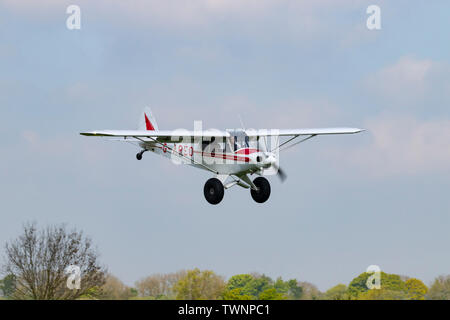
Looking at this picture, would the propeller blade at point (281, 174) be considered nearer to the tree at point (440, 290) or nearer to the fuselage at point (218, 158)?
the fuselage at point (218, 158)

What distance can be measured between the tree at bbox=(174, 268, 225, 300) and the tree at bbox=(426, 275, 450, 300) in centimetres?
1463

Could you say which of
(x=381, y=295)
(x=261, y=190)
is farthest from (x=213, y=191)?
(x=381, y=295)

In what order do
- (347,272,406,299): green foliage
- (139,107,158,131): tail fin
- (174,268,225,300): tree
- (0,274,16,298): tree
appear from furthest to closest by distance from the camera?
(347,272,406,299): green foliage < (0,274,16,298): tree < (174,268,225,300): tree < (139,107,158,131): tail fin

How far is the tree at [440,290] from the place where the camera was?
4291cm

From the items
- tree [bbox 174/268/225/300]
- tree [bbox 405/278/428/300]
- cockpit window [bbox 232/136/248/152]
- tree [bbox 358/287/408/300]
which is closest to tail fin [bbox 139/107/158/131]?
cockpit window [bbox 232/136/248/152]

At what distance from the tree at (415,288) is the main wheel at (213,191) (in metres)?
25.9

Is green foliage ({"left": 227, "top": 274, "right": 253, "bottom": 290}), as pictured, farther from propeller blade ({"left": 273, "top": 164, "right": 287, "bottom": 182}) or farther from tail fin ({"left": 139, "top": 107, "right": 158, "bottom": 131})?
propeller blade ({"left": 273, "top": 164, "right": 287, "bottom": 182})

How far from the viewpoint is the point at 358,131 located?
99.7 ft

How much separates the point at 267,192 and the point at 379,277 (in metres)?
32.3

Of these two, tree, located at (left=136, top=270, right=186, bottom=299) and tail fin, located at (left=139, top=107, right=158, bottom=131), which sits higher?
tail fin, located at (left=139, top=107, right=158, bottom=131)

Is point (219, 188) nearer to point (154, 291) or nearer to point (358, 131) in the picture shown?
point (358, 131)

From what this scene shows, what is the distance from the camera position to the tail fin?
34534mm

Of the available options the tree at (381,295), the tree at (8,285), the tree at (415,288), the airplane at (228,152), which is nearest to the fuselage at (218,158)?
the airplane at (228,152)
